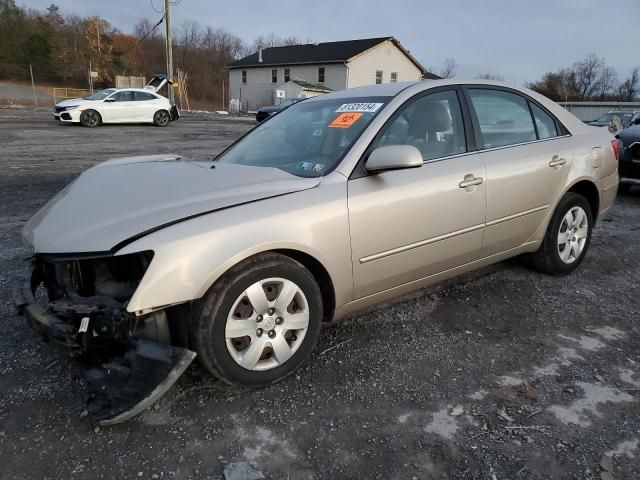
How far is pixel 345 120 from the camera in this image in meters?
3.18

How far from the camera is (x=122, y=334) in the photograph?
2.14 m

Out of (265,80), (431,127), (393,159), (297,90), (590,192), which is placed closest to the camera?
(393,159)

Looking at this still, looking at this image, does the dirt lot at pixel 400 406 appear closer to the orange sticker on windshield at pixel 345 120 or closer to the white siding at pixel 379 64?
the orange sticker on windshield at pixel 345 120

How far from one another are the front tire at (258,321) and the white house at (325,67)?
4028 centimetres

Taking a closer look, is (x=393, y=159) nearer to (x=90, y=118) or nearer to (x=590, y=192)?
(x=590, y=192)

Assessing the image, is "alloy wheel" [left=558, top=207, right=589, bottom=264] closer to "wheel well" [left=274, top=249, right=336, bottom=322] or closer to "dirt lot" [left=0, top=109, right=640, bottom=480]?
"dirt lot" [left=0, top=109, right=640, bottom=480]

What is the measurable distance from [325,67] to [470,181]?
1705 inches

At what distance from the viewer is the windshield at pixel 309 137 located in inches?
116

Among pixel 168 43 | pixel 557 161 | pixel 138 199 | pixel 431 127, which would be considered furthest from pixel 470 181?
pixel 168 43

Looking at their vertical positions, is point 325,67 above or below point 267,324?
above

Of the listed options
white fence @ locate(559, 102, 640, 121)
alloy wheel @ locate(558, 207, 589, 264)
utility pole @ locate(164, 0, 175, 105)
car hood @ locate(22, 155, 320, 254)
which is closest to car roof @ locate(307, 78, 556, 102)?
car hood @ locate(22, 155, 320, 254)

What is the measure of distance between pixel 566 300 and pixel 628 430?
1631 millimetres

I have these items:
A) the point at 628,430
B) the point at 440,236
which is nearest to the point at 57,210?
the point at 440,236

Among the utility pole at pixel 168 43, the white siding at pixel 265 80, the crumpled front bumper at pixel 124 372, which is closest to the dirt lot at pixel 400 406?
the crumpled front bumper at pixel 124 372
